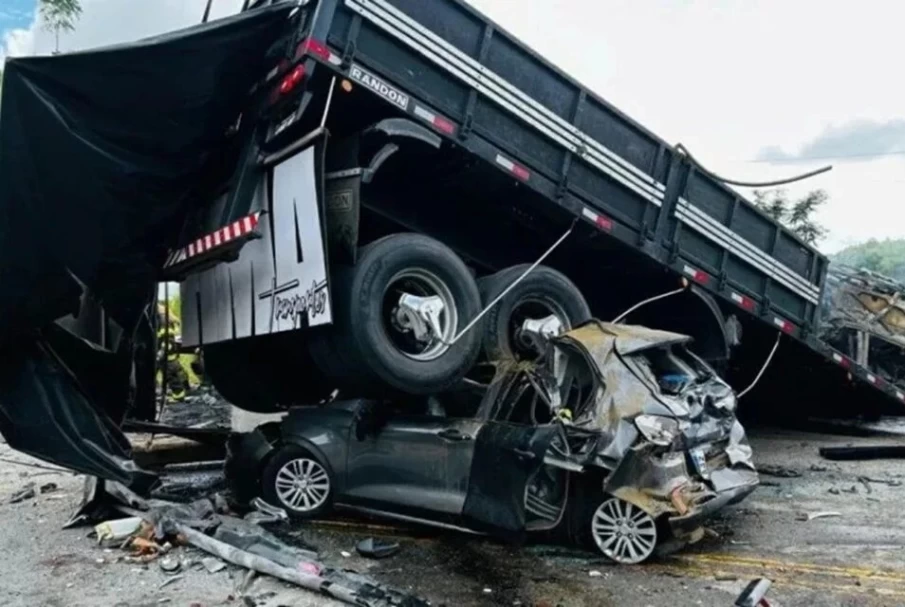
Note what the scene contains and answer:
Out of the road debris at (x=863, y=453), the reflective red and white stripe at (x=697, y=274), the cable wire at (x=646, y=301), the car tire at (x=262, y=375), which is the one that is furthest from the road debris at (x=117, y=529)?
the road debris at (x=863, y=453)

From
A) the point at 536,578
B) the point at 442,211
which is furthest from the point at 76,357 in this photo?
the point at 536,578

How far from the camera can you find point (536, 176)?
241 inches

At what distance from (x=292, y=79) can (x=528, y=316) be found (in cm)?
281

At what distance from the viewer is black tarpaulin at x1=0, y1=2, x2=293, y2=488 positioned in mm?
4941

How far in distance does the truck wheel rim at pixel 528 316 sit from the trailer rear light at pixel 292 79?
2507mm

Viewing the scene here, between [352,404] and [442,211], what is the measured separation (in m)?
1.84

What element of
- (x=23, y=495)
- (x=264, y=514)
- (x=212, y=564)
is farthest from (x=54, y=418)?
(x=212, y=564)

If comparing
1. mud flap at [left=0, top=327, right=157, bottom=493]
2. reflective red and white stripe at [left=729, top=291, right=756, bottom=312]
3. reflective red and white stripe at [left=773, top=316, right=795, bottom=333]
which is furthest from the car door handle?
reflective red and white stripe at [left=773, top=316, right=795, bottom=333]

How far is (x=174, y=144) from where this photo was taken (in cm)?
562

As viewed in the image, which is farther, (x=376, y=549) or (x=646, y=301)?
(x=646, y=301)

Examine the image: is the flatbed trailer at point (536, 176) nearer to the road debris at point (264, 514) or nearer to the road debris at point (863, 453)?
the road debris at point (863, 453)

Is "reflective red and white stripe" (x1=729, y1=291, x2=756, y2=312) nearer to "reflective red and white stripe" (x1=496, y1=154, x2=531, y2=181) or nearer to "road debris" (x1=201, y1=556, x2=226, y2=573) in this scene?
"reflective red and white stripe" (x1=496, y1=154, x2=531, y2=181)

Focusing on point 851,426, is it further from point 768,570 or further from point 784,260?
point 768,570

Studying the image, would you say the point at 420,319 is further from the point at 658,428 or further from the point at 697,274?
the point at 697,274
